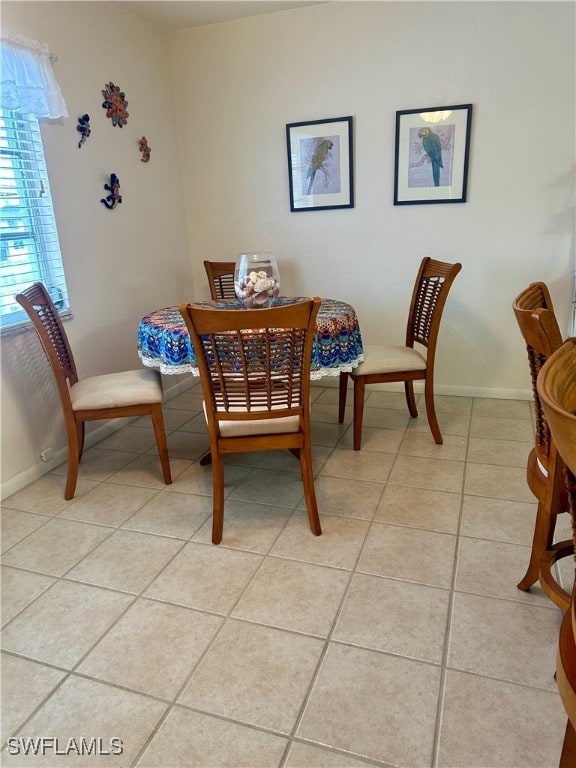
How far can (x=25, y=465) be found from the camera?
2.49m

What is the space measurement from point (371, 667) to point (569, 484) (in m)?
0.89

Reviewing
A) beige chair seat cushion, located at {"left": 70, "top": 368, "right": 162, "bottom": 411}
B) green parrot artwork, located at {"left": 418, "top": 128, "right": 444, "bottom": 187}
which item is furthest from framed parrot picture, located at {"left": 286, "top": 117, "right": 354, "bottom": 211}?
beige chair seat cushion, located at {"left": 70, "top": 368, "right": 162, "bottom": 411}

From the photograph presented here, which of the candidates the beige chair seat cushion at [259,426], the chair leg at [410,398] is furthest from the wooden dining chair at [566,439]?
the chair leg at [410,398]

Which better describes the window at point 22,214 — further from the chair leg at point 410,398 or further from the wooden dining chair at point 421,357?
the chair leg at point 410,398

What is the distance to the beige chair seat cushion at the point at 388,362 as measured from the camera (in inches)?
101

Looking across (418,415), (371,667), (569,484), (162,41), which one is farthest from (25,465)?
(162,41)

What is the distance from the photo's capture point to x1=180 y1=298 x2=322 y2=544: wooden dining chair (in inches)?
65.2

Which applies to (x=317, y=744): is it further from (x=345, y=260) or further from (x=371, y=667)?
(x=345, y=260)

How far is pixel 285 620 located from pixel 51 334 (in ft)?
5.41

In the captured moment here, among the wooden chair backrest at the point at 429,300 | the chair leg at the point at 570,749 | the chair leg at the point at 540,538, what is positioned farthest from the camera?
the wooden chair backrest at the point at 429,300

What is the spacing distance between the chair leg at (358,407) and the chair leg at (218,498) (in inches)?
36.7

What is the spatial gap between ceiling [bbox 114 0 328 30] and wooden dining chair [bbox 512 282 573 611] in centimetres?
254

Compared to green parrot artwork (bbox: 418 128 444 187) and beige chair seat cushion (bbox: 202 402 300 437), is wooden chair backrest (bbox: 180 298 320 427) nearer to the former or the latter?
beige chair seat cushion (bbox: 202 402 300 437)

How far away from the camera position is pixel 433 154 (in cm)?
303
